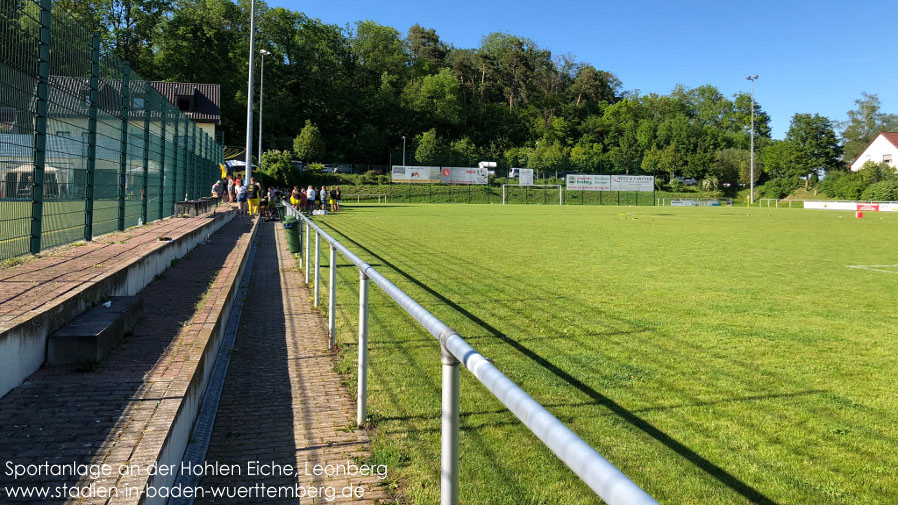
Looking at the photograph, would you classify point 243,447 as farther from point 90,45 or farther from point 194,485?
point 90,45

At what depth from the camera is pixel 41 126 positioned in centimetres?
633

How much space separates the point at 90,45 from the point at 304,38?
9876cm

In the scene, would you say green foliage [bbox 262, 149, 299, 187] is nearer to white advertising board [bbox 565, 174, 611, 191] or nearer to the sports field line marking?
white advertising board [bbox 565, 174, 611, 191]

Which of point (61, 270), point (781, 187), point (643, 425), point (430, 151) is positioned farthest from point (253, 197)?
→ point (781, 187)

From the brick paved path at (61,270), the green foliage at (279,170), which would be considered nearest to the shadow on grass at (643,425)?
the brick paved path at (61,270)

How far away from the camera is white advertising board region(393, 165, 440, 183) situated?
7075 centimetres

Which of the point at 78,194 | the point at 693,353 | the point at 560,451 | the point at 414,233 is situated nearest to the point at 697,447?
the point at 693,353

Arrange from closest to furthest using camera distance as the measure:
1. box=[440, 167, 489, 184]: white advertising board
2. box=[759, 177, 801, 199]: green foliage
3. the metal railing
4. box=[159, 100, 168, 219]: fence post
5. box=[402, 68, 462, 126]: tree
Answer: the metal railing → box=[159, 100, 168, 219]: fence post → box=[440, 167, 489, 184]: white advertising board → box=[759, 177, 801, 199]: green foliage → box=[402, 68, 462, 126]: tree

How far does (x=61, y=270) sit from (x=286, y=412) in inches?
123

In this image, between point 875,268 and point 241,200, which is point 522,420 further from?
point 241,200

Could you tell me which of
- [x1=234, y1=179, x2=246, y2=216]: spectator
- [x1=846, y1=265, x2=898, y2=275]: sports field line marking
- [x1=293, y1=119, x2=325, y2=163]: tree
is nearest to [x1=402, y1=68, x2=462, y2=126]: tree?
[x1=293, y1=119, x2=325, y2=163]: tree

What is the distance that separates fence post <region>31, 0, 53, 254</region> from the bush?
70.7m

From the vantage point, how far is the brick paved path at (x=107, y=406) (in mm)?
2947

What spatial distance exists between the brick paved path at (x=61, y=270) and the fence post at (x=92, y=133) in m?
0.46
